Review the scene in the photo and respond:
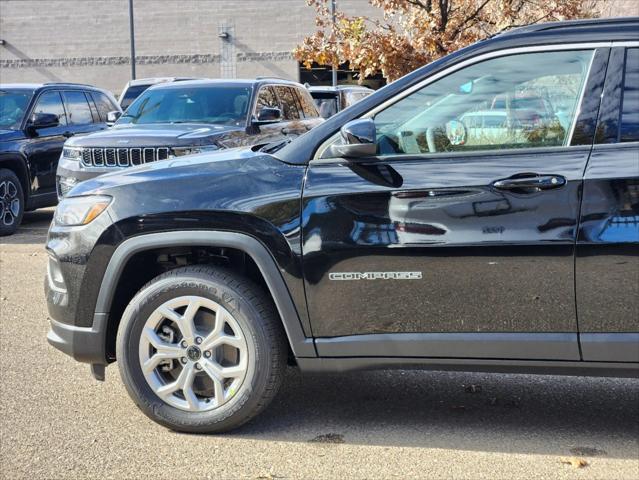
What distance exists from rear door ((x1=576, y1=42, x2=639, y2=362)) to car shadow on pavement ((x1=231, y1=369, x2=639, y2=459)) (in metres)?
0.64

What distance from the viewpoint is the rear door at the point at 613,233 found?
3.73 meters

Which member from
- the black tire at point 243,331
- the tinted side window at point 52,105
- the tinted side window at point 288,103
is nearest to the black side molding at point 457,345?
the black tire at point 243,331

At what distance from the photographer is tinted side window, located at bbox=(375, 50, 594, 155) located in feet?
13.0

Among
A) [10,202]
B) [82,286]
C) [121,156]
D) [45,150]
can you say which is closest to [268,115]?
[121,156]

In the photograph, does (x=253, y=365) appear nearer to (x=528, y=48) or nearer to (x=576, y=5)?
(x=528, y=48)

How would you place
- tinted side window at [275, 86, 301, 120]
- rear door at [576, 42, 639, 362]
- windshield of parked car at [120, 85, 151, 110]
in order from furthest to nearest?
windshield of parked car at [120, 85, 151, 110]
tinted side window at [275, 86, 301, 120]
rear door at [576, 42, 639, 362]

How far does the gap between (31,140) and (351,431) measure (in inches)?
329

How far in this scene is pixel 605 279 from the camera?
12.4 ft

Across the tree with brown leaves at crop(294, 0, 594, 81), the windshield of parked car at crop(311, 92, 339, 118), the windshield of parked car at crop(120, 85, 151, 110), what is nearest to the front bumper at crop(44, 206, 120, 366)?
the tree with brown leaves at crop(294, 0, 594, 81)

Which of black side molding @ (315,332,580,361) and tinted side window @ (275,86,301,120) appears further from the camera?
tinted side window @ (275,86,301,120)

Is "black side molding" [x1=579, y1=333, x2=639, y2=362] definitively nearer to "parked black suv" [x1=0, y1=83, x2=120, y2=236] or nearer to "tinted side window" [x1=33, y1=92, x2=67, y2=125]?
"parked black suv" [x1=0, y1=83, x2=120, y2=236]

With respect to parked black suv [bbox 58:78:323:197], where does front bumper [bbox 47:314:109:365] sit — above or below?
below

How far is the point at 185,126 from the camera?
30.7 ft

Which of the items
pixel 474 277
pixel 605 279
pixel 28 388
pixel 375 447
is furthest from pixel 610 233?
pixel 28 388
